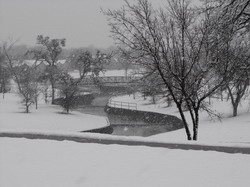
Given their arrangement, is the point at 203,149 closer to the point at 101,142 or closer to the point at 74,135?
the point at 101,142

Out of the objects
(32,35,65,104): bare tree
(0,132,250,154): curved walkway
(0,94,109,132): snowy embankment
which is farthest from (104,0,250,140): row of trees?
(32,35,65,104): bare tree

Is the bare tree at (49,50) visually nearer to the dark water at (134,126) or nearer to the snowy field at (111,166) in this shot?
the dark water at (134,126)

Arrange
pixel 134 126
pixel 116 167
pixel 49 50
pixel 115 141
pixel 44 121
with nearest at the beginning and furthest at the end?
1. pixel 116 167
2. pixel 115 141
3. pixel 44 121
4. pixel 134 126
5. pixel 49 50

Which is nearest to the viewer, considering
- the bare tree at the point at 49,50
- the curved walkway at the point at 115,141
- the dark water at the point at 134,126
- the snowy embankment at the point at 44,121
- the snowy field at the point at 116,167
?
the snowy field at the point at 116,167

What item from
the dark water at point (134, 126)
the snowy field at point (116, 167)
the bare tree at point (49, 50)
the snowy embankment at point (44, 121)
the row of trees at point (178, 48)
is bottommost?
the dark water at point (134, 126)

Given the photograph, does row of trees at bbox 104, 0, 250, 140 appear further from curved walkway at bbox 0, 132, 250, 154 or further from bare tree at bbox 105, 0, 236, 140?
curved walkway at bbox 0, 132, 250, 154

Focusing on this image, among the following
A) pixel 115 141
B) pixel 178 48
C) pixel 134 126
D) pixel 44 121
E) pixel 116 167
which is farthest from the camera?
pixel 134 126

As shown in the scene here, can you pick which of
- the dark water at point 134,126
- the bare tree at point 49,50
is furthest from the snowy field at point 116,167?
the bare tree at point 49,50

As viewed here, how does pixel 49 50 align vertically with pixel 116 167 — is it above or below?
above

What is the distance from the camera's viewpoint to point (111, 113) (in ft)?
169

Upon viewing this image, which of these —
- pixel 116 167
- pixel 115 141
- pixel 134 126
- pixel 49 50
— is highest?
pixel 49 50

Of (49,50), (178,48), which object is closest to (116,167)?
(178,48)

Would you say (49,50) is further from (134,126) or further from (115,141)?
(115,141)

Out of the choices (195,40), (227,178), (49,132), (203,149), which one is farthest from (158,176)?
(195,40)
